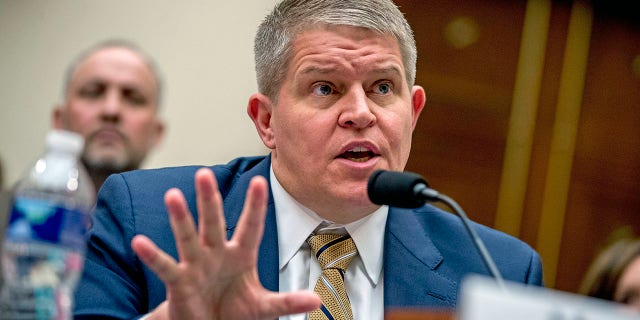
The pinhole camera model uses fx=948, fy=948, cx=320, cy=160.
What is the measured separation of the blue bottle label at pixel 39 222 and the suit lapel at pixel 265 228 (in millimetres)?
1025

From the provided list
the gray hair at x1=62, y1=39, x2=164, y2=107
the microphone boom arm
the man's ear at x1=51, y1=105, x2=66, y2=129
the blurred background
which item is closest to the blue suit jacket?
the microphone boom arm

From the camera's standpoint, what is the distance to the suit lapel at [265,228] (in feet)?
7.60

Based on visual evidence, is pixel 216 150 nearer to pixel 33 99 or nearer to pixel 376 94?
pixel 33 99

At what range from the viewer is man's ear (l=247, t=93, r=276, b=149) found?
2.59 metres

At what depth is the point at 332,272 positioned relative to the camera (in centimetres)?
232

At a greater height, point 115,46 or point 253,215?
point 115,46

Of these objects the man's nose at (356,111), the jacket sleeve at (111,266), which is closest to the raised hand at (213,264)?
the jacket sleeve at (111,266)

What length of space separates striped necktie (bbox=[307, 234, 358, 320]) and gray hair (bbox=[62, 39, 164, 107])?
1774mm

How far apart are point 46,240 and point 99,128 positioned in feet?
7.83

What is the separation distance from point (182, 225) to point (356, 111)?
2.81 feet

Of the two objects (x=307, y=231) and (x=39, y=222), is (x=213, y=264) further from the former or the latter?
(x=307, y=231)

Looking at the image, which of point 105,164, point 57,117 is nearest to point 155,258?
point 105,164

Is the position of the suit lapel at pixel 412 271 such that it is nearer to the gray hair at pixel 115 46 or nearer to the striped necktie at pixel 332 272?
the striped necktie at pixel 332 272

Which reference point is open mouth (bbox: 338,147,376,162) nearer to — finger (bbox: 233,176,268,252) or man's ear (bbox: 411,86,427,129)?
man's ear (bbox: 411,86,427,129)
